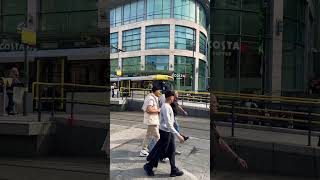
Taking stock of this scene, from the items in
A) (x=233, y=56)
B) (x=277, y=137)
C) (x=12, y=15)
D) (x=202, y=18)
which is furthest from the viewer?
(x=12, y=15)

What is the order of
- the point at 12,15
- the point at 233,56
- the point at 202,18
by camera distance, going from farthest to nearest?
the point at 12,15
the point at 233,56
the point at 202,18

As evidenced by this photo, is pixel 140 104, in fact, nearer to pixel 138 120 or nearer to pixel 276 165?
pixel 138 120

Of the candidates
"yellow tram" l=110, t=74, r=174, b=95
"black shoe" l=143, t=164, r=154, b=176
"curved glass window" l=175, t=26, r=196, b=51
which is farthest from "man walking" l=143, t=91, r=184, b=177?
"curved glass window" l=175, t=26, r=196, b=51

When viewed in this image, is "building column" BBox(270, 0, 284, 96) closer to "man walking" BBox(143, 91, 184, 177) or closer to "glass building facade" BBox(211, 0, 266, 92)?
"glass building facade" BBox(211, 0, 266, 92)

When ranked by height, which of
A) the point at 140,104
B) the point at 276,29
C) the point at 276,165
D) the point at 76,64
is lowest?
the point at 276,165

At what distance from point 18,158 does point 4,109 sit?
1.22 ft

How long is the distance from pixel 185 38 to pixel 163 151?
5.13 feet

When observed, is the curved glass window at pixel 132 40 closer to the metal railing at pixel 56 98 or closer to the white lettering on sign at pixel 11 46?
the metal railing at pixel 56 98

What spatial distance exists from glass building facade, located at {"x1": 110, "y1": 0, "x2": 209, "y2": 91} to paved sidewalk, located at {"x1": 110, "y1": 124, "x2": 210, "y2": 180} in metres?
0.55

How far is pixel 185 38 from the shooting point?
2.18 meters

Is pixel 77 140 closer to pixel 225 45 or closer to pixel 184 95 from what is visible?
pixel 184 95

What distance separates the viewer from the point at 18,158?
3025mm

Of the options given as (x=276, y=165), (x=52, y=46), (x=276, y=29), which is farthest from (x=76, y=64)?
(x=276, y=165)

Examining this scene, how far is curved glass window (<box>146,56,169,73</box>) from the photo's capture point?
84.8 inches
